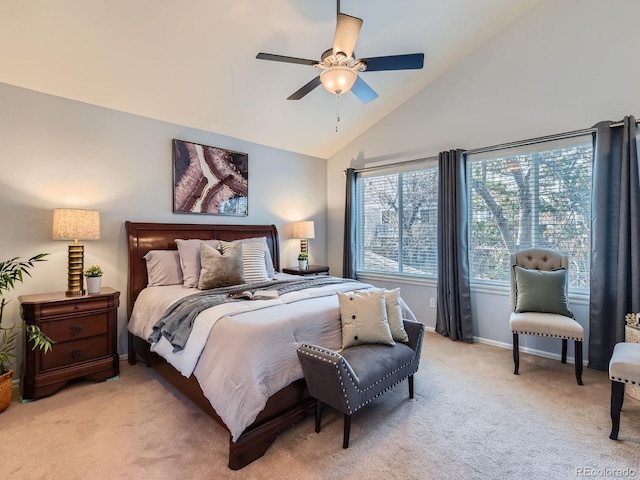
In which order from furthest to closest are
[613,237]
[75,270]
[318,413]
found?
[613,237] < [75,270] < [318,413]

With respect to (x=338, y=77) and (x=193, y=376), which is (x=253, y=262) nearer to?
(x=193, y=376)

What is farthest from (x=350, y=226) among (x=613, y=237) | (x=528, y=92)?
(x=613, y=237)

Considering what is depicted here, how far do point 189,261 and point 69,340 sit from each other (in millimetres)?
1175

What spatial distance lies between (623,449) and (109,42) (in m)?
4.70

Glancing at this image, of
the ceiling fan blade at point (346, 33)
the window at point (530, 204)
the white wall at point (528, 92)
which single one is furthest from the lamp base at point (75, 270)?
the window at point (530, 204)

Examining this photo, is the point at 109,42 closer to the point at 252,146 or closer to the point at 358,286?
the point at 252,146

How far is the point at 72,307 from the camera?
2805 mm

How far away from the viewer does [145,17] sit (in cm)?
269

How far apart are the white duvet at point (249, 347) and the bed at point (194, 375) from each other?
10 cm

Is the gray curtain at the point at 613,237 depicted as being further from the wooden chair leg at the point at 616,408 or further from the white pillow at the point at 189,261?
the white pillow at the point at 189,261

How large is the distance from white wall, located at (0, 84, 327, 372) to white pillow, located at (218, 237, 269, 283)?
78cm

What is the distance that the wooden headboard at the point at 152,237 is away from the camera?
137 inches

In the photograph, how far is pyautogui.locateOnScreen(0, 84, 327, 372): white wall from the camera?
2.93 metres

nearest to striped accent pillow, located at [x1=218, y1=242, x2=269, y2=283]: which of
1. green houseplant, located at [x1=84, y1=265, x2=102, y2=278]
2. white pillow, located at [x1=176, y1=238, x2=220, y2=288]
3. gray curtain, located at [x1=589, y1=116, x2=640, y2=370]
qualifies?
white pillow, located at [x1=176, y1=238, x2=220, y2=288]
